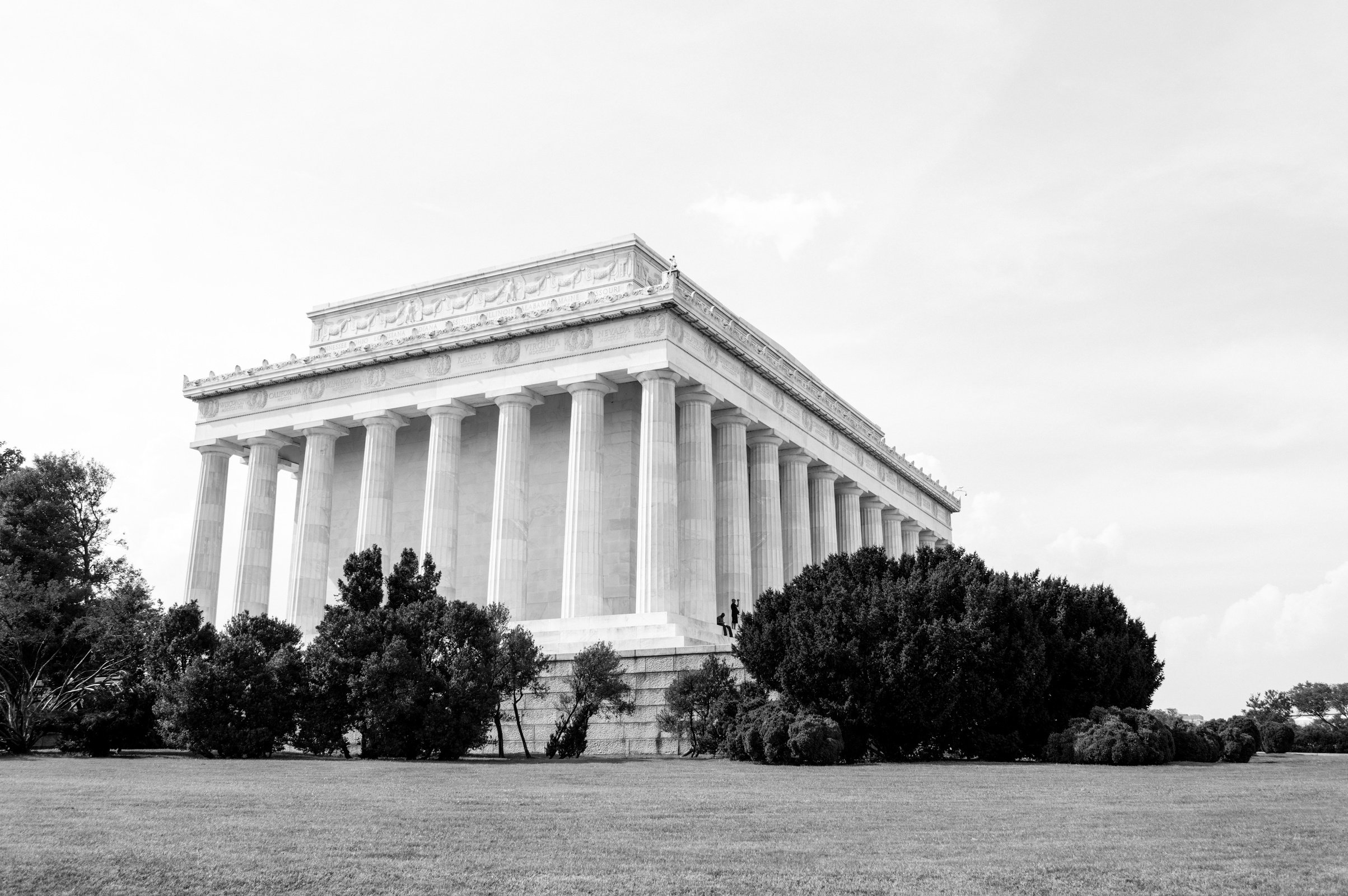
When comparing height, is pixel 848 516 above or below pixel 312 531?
above

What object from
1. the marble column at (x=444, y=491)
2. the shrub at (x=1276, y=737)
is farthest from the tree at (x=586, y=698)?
the shrub at (x=1276, y=737)

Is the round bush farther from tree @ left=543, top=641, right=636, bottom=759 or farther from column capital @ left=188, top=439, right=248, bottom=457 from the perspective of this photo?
column capital @ left=188, top=439, right=248, bottom=457

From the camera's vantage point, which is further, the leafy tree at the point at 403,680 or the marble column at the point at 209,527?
the marble column at the point at 209,527

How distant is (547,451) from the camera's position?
60.5 m

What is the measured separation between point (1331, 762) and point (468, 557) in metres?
39.5

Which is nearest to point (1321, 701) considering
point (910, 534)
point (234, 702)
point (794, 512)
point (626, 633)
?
point (910, 534)

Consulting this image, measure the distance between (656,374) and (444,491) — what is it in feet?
40.0

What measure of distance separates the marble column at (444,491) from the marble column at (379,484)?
191 centimetres

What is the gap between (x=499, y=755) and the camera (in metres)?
35.6

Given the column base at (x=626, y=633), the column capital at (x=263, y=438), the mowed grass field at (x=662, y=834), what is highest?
the column capital at (x=263, y=438)

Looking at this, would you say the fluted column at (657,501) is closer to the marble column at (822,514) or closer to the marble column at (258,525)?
the marble column at (822,514)

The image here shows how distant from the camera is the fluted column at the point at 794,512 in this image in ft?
211

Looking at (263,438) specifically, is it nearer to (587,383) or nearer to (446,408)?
(446,408)

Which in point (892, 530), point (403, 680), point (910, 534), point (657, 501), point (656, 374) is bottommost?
point (403, 680)
